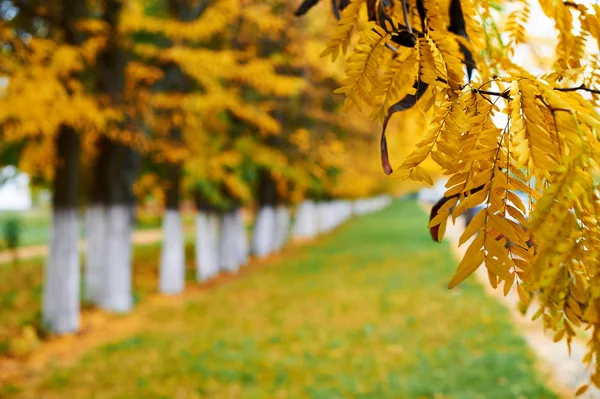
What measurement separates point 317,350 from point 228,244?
8.74 metres

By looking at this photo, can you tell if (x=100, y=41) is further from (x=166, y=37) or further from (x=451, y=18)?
(x=451, y=18)

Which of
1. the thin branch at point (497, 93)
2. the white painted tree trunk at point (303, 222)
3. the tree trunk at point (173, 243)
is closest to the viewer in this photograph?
the thin branch at point (497, 93)

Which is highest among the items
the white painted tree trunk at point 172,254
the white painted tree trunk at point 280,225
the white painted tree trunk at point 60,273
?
the white painted tree trunk at point 60,273

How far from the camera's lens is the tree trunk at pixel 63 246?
8219 millimetres

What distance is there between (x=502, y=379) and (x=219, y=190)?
32.8 feet

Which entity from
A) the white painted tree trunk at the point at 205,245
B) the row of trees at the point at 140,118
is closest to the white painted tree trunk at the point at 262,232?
the row of trees at the point at 140,118

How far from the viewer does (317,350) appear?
297 inches

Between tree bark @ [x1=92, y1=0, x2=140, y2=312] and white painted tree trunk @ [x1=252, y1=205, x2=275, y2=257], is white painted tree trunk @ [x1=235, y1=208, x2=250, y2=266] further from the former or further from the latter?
tree bark @ [x1=92, y1=0, x2=140, y2=312]

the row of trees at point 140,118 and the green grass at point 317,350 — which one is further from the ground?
the row of trees at point 140,118

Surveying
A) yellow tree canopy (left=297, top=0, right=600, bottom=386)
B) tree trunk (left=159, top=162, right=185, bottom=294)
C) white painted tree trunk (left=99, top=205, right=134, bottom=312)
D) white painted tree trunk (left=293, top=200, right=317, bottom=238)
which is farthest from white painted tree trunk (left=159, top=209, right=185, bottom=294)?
white painted tree trunk (left=293, top=200, right=317, bottom=238)

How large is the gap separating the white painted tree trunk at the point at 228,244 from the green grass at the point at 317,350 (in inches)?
107

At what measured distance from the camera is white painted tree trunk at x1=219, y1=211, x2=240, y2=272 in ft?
51.3

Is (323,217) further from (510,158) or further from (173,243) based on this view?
(510,158)

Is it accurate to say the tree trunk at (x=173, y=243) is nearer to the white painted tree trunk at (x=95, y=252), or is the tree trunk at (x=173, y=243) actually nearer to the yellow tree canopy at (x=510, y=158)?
the white painted tree trunk at (x=95, y=252)
